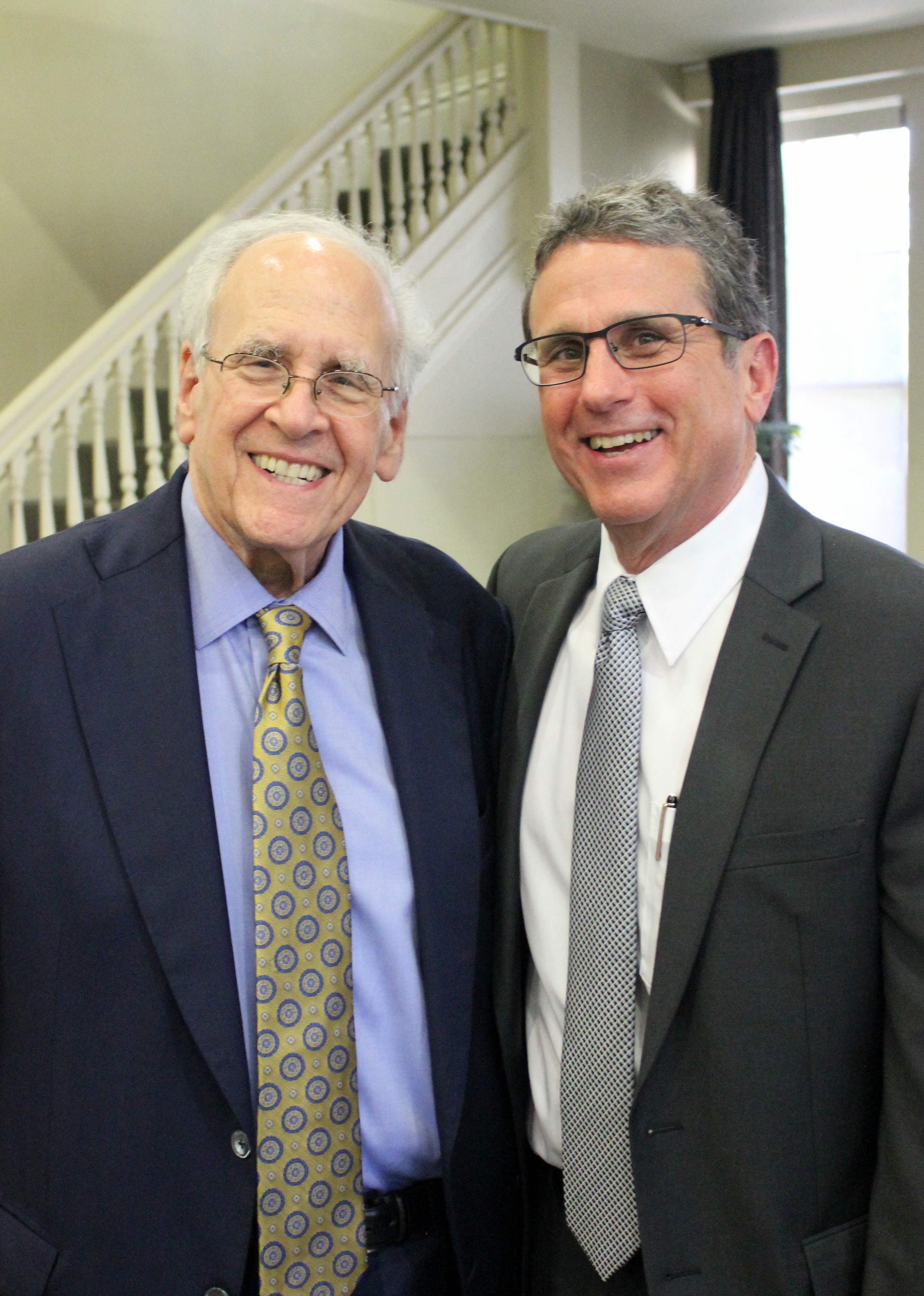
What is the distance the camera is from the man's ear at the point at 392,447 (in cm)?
167

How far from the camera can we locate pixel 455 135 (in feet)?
18.7

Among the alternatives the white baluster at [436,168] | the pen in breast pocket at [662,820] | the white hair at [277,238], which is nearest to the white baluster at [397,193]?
the white baluster at [436,168]

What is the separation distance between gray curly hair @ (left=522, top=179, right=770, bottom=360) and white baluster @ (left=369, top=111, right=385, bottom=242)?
13.0 feet

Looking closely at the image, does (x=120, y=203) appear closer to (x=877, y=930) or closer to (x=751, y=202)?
(x=751, y=202)

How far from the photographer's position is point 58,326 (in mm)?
6664

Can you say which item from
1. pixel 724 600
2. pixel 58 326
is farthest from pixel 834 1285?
→ pixel 58 326

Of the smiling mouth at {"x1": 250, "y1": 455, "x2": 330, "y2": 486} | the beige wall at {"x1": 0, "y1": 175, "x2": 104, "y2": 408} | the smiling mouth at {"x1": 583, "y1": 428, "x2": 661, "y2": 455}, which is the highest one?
the beige wall at {"x1": 0, "y1": 175, "x2": 104, "y2": 408}

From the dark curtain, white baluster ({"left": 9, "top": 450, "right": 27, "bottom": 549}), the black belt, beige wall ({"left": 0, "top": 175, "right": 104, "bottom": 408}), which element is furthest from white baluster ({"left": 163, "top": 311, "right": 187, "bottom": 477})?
the black belt

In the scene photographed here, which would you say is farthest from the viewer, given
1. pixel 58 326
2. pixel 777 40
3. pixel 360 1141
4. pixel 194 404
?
pixel 58 326

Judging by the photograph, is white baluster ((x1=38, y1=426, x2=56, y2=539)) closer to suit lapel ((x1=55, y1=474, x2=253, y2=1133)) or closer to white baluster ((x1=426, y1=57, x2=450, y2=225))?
white baluster ((x1=426, y1=57, x2=450, y2=225))

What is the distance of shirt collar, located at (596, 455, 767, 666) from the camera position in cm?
150

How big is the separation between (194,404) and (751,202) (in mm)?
5312

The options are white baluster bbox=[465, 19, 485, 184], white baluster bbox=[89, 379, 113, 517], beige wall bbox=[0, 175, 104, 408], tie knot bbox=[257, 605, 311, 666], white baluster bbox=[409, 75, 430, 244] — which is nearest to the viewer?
tie knot bbox=[257, 605, 311, 666]

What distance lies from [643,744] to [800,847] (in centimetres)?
24
